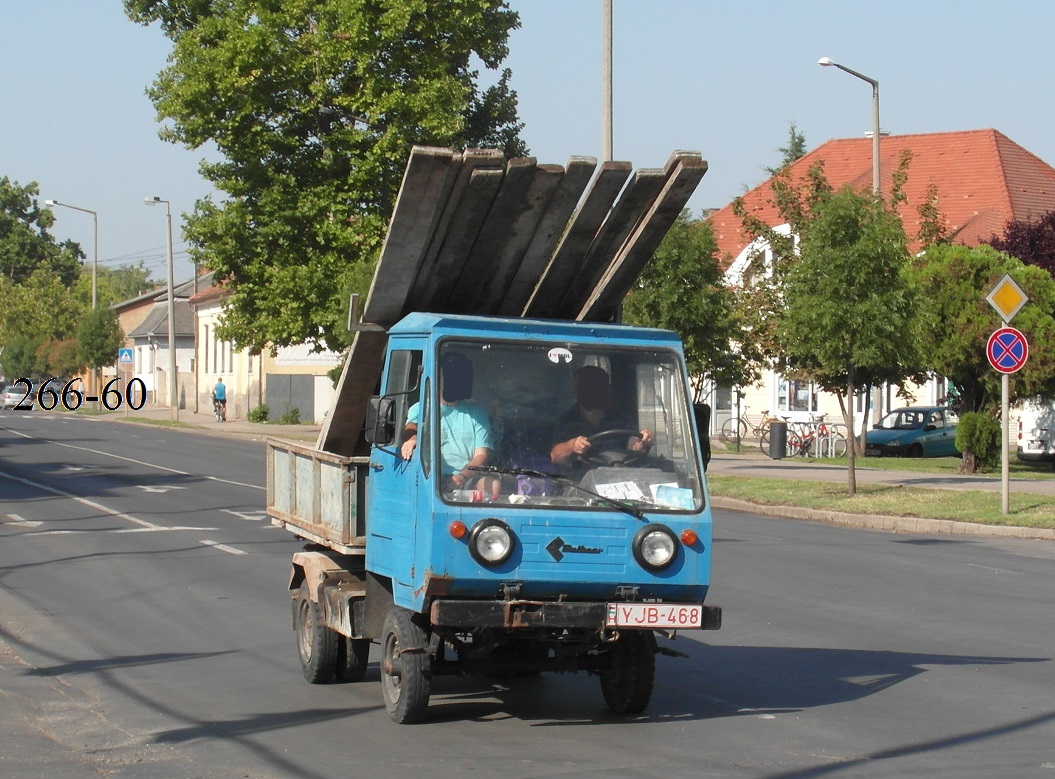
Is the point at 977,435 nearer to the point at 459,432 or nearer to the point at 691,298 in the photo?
the point at 691,298

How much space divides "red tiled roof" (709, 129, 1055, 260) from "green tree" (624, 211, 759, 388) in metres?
18.7

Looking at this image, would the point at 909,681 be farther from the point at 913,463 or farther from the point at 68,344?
the point at 68,344

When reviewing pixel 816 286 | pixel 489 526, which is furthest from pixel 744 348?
pixel 489 526

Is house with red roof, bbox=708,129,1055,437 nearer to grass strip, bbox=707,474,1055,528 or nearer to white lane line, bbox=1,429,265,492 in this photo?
white lane line, bbox=1,429,265,492

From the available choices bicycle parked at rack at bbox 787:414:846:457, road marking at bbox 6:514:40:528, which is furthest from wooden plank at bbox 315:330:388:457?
bicycle parked at rack at bbox 787:414:846:457

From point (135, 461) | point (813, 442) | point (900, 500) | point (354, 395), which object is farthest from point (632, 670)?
point (813, 442)

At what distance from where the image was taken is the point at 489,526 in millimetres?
6930

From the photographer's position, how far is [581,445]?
7336 millimetres

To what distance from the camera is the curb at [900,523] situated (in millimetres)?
18531

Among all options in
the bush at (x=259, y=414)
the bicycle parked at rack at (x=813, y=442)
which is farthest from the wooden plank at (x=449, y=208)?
the bush at (x=259, y=414)

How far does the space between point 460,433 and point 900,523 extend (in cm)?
1374

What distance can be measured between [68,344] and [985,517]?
70153 millimetres

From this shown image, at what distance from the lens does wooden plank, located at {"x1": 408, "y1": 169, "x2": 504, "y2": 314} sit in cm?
804

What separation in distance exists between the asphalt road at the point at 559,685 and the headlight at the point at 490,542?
3.05 feet
